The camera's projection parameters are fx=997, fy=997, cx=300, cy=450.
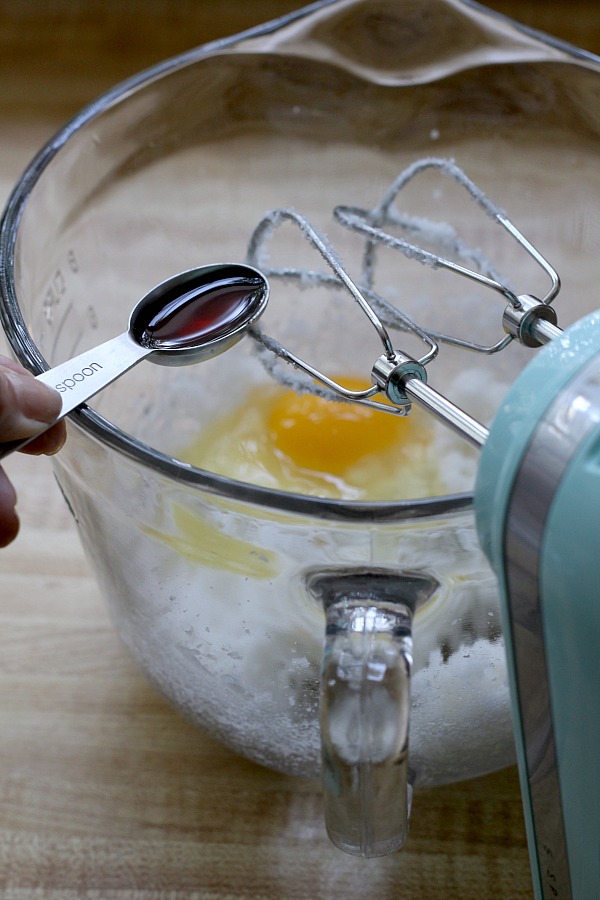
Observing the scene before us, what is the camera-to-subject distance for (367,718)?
306 mm

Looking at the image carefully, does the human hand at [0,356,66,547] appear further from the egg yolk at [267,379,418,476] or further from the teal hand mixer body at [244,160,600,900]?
the egg yolk at [267,379,418,476]

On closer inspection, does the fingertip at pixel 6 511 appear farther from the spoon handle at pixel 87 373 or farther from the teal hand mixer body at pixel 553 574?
the teal hand mixer body at pixel 553 574

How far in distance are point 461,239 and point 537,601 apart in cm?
39

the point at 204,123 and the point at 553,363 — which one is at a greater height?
the point at 204,123

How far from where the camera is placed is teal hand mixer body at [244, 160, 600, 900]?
26cm

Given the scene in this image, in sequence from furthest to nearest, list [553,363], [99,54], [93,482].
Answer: [99,54], [93,482], [553,363]

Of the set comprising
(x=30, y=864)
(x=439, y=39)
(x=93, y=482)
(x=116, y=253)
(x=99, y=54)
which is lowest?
(x=30, y=864)

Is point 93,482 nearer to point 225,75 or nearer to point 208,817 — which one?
point 208,817

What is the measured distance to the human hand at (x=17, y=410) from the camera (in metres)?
0.32

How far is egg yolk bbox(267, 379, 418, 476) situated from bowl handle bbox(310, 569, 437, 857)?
26 cm

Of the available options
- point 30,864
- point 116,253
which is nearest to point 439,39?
point 116,253

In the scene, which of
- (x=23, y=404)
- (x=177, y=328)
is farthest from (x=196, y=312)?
(x=23, y=404)

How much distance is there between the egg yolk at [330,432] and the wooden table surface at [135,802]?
0.14 metres

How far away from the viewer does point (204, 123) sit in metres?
0.58
